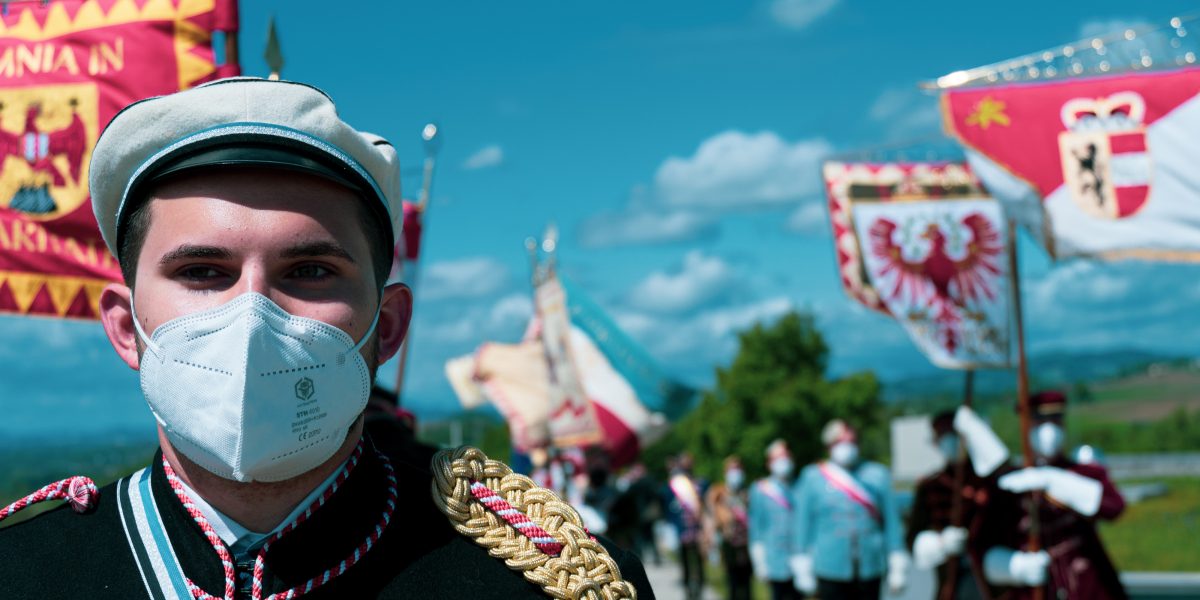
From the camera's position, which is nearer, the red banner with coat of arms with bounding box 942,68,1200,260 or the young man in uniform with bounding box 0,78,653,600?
the young man in uniform with bounding box 0,78,653,600

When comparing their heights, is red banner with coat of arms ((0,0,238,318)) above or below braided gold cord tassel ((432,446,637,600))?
above

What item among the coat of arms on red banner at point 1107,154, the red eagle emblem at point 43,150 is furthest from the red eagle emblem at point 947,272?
the red eagle emblem at point 43,150

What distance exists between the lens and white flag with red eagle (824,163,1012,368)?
9.77 m

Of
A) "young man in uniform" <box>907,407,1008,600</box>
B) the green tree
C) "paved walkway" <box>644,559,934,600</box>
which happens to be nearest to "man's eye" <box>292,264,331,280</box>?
"young man in uniform" <box>907,407,1008,600</box>

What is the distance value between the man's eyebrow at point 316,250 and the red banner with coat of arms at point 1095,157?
659 centimetres

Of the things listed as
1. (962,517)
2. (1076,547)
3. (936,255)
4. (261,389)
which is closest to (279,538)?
(261,389)

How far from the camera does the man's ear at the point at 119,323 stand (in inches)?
76.7

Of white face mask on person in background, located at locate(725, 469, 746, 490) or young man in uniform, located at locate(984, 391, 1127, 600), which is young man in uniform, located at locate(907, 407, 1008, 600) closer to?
young man in uniform, located at locate(984, 391, 1127, 600)

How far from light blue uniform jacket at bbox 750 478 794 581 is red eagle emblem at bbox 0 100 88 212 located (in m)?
9.34

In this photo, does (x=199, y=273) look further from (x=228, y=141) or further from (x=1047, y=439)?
(x=1047, y=439)

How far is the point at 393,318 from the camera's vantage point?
205cm

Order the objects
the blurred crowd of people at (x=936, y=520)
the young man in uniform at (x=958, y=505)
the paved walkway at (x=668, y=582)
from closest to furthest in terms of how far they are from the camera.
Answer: the blurred crowd of people at (x=936, y=520), the young man in uniform at (x=958, y=505), the paved walkway at (x=668, y=582)

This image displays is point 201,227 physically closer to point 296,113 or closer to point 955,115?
point 296,113

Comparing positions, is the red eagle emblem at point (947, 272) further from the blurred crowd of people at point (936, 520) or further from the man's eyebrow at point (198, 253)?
the man's eyebrow at point (198, 253)
